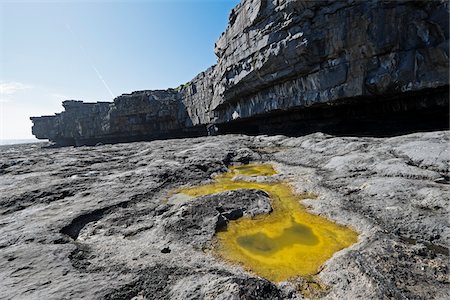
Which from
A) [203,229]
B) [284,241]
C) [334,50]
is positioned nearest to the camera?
[284,241]

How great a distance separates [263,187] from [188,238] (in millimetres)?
4902

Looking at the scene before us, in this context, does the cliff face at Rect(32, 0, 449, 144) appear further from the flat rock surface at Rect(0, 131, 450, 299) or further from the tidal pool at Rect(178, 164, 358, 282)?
the tidal pool at Rect(178, 164, 358, 282)

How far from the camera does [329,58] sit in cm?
1827

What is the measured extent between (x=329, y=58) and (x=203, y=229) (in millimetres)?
16217

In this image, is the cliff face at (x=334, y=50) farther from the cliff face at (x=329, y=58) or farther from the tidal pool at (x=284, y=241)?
the tidal pool at (x=284, y=241)

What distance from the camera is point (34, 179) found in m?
12.9

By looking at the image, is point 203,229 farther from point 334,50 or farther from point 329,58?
point 329,58

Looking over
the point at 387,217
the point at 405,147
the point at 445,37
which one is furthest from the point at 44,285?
the point at 445,37

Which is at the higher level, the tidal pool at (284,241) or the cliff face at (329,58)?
the cliff face at (329,58)

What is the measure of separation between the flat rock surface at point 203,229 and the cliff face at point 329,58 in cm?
444

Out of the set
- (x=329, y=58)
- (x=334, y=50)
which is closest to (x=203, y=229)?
(x=334, y=50)

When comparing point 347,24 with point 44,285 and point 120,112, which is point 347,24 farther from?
point 120,112

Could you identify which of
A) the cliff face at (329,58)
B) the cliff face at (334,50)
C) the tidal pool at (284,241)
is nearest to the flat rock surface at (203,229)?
the tidal pool at (284,241)

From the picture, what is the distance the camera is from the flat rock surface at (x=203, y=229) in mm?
4523
